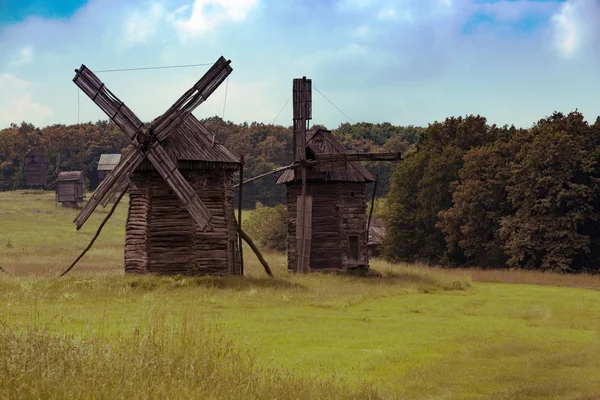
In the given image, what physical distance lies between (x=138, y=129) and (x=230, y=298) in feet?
31.4

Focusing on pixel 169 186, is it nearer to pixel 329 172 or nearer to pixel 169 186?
pixel 169 186

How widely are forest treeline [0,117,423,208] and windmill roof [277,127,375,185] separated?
228 ft

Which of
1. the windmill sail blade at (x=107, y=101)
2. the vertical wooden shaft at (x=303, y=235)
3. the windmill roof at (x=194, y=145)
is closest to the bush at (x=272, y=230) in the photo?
the vertical wooden shaft at (x=303, y=235)

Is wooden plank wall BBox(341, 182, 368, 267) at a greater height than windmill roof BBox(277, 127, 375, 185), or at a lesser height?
lesser

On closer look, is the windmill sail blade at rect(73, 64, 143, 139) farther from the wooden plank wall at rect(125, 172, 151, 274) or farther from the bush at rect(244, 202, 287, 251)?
the bush at rect(244, 202, 287, 251)

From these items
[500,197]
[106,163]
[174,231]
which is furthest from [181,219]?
[106,163]

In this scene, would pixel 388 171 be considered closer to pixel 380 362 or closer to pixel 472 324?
pixel 472 324

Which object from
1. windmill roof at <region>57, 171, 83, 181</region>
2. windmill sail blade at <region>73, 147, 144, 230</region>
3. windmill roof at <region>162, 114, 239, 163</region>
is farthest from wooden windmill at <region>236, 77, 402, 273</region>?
windmill roof at <region>57, 171, 83, 181</region>

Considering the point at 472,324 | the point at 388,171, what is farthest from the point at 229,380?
the point at 388,171

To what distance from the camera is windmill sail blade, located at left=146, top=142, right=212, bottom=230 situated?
98.6 feet

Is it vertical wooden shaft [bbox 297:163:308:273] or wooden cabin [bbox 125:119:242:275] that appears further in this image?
vertical wooden shaft [bbox 297:163:308:273]

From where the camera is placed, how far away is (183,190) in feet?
99.3

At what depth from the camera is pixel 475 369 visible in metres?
16.4

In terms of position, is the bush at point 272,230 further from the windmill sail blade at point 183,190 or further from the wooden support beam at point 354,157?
the windmill sail blade at point 183,190
